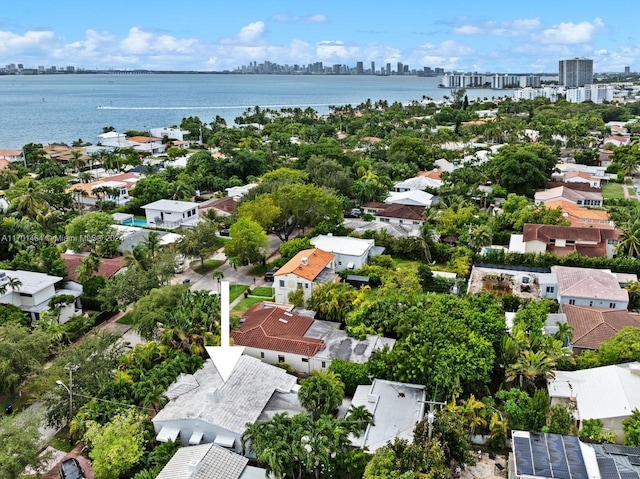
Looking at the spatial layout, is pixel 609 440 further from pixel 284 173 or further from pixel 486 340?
pixel 284 173

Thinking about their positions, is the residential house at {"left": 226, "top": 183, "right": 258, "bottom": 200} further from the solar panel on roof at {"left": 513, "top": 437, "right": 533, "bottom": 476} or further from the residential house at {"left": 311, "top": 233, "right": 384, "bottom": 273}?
the solar panel on roof at {"left": 513, "top": 437, "right": 533, "bottom": 476}

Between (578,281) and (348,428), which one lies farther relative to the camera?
(578,281)

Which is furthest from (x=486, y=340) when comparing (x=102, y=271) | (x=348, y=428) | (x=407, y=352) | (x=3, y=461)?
(x=102, y=271)

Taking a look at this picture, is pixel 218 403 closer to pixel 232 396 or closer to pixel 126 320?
pixel 232 396

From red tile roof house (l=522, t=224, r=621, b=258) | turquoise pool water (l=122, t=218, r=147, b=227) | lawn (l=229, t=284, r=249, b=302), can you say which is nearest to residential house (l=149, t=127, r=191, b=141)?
turquoise pool water (l=122, t=218, r=147, b=227)

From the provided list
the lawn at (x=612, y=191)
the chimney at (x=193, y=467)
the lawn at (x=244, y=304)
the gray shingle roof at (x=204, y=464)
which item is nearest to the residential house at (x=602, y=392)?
the gray shingle roof at (x=204, y=464)

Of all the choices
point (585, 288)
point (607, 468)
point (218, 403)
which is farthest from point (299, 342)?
point (585, 288)
